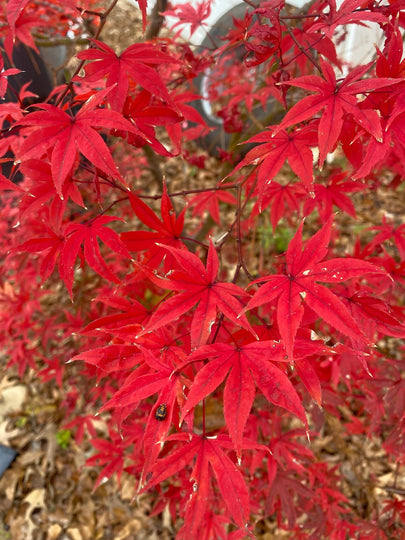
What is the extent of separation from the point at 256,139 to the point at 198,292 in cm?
32

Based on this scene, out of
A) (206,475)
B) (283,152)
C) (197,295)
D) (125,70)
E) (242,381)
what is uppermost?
(125,70)

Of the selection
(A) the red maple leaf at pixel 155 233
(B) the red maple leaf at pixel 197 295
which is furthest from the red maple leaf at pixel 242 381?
(A) the red maple leaf at pixel 155 233

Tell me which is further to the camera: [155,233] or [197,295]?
[155,233]

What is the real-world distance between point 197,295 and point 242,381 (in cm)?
16

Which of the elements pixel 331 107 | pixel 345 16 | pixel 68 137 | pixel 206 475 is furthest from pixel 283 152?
pixel 206 475

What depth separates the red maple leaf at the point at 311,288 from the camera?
57 cm

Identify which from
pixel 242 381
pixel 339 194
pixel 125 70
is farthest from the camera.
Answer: pixel 339 194

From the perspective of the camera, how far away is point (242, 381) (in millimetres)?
591

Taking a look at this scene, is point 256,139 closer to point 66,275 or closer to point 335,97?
point 335,97

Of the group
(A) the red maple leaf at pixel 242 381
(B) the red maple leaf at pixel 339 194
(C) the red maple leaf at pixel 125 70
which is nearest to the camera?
(A) the red maple leaf at pixel 242 381

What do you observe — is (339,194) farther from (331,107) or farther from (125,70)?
(125,70)

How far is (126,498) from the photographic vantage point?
173cm

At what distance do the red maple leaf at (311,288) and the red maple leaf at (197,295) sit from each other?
5 cm

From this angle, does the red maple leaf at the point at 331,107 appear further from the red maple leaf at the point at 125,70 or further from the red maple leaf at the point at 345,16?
the red maple leaf at the point at 125,70
